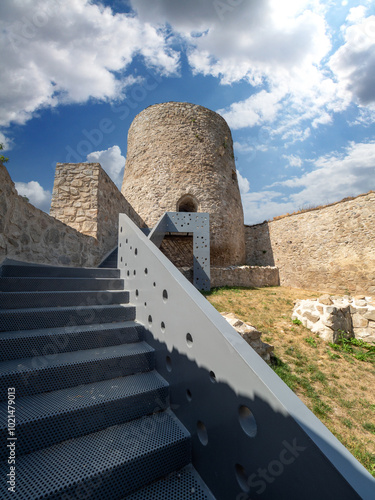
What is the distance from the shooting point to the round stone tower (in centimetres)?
1131

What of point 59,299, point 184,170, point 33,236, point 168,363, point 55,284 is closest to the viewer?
point 168,363

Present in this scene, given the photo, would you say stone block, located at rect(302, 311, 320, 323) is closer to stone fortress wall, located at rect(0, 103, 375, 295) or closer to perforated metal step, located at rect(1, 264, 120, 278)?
stone fortress wall, located at rect(0, 103, 375, 295)

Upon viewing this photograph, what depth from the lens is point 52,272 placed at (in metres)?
2.72

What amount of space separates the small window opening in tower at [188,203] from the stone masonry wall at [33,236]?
766cm

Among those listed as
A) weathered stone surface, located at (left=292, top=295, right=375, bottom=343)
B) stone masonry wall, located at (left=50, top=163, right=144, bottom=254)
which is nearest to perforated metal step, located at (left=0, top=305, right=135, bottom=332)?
stone masonry wall, located at (left=50, top=163, right=144, bottom=254)

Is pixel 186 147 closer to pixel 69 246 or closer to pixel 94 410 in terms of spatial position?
pixel 69 246

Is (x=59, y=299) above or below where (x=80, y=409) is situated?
above

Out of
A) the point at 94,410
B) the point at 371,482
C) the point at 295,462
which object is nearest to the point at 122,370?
the point at 94,410

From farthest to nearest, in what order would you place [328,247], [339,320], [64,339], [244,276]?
[244,276] → [328,247] → [339,320] → [64,339]

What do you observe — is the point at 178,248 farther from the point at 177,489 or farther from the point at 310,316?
the point at 177,489

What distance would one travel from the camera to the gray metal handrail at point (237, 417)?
0.76 m

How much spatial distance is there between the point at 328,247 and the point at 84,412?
11.5 m

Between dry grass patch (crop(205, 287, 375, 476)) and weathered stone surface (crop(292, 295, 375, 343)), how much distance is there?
0.22m

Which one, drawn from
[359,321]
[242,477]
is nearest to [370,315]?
[359,321]
